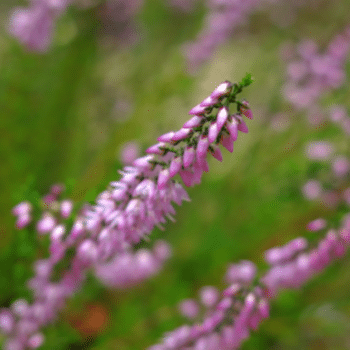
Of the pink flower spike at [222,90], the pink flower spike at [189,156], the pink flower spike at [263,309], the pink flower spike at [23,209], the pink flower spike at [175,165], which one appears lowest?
the pink flower spike at [263,309]

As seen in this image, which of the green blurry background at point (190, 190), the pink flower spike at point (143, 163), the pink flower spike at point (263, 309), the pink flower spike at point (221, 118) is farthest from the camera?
the green blurry background at point (190, 190)

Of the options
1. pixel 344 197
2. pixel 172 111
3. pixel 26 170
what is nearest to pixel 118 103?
pixel 172 111

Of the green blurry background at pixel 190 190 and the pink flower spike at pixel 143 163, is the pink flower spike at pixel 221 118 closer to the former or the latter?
the pink flower spike at pixel 143 163

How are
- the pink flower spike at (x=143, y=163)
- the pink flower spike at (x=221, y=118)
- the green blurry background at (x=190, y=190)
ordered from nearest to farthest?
1. the pink flower spike at (x=221, y=118)
2. the pink flower spike at (x=143, y=163)
3. the green blurry background at (x=190, y=190)

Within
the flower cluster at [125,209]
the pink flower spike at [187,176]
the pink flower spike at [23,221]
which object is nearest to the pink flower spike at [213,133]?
the flower cluster at [125,209]

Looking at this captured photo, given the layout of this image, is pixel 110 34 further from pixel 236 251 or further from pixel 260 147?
pixel 236 251

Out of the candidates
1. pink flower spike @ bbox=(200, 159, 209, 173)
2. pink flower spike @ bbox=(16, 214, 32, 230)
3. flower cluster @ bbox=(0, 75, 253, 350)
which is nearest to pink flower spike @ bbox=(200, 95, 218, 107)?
flower cluster @ bbox=(0, 75, 253, 350)

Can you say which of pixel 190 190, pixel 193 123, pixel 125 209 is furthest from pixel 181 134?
pixel 190 190
